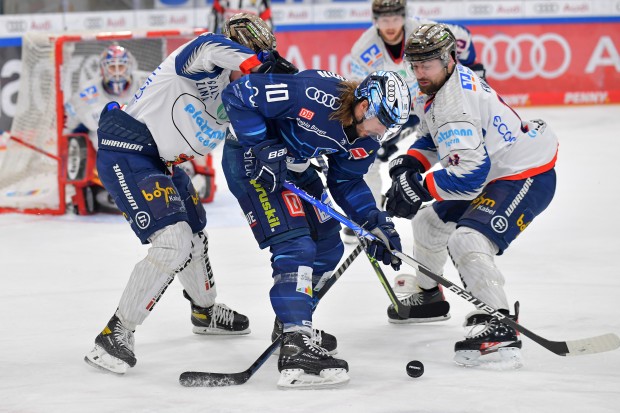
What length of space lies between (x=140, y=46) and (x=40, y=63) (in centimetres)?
75

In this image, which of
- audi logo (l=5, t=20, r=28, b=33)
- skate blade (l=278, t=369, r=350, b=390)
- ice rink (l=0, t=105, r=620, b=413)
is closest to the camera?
ice rink (l=0, t=105, r=620, b=413)

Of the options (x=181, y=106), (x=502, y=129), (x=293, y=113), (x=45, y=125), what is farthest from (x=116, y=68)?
(x=502, y=129)

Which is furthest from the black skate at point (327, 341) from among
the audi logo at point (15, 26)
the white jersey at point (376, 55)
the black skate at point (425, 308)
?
the audi logo at point (15, 26)

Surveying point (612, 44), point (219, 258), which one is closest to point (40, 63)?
point (219, 258)

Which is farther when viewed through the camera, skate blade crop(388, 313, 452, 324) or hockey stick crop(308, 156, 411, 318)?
skate blade crop(388, 313, 452, 324)

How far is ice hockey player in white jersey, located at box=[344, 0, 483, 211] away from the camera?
6.30 meters

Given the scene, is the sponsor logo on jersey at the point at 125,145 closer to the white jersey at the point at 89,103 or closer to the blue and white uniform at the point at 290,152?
the blue and white uniform at the point at 290,152

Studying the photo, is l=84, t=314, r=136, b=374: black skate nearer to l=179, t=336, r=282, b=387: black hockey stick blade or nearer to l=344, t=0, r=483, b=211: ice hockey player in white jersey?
l=179, t=336, r=282, b=387: black hockey stick blade

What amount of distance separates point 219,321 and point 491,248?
48.7 inches

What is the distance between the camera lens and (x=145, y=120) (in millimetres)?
4219

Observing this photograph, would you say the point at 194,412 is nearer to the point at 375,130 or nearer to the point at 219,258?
the point at 375,130

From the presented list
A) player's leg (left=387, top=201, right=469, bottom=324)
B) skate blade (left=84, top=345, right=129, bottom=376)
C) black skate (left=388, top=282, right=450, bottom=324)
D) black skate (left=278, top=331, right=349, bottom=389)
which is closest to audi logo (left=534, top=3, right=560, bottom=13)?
player's leg (left=387, top=201, right=469, bottom=324)

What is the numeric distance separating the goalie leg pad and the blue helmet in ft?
2.91

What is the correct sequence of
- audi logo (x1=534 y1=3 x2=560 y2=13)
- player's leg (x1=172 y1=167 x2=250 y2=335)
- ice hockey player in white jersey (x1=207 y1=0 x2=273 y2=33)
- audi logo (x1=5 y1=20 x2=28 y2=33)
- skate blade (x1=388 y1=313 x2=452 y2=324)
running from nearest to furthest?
player's leg (x1=172 y1=167 x2=250 y2=335), skate blade (x1=388 y1=313 x2=452 y2=324), ice hockey player in white jersey (x1=207 y1=0 x2=273 y2=33), audi logo (x1=5 y1=20 x2=28 y2=33), audi logo (x1=534 y1=3 x2=560 y2=13)
